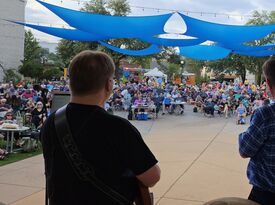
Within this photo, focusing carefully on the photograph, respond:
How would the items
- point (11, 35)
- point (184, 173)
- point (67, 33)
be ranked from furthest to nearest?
point (11, 35) → point (67, 33) → point (184, 173)

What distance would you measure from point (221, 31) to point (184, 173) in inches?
178

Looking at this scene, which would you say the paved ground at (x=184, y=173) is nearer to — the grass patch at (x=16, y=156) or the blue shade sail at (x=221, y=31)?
the grass patch at (x=16, y=156)

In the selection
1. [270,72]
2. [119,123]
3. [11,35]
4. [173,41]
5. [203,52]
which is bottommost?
[119,123]

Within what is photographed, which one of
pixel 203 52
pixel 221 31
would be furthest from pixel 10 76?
pixel 221 31

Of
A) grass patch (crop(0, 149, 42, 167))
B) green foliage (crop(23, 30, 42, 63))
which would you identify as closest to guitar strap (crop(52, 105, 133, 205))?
grass patch (crop(0, 149, 42, 167))

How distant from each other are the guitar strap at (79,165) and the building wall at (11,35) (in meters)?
37.1

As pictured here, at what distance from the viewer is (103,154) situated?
1761 millimetres

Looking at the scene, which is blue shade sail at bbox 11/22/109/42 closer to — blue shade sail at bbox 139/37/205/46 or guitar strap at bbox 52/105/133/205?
blue shade sail at bbox 139/37/205/46

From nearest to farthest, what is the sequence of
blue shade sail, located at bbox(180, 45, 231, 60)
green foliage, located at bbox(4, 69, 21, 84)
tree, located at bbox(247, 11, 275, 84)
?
blue shade sail, located at bbox(180, 45, 231, 60) → green foliage, located at bbox(4, 69, 21, 84) → tree, located at bbox(247, 11, 275, 84)

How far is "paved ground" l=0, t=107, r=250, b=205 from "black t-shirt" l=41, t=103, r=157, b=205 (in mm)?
3571

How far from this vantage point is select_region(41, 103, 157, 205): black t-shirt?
Answer: 1.74m

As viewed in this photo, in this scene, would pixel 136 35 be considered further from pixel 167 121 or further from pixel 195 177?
pixel 167 121

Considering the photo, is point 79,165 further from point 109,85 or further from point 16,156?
point 16,156

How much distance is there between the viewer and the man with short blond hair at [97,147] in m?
1.75
